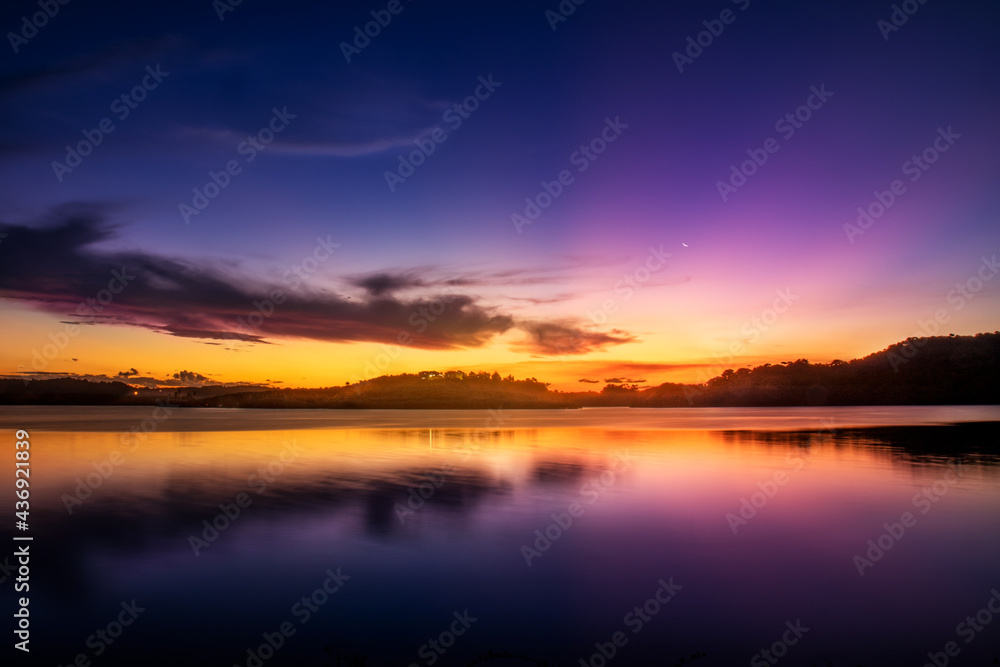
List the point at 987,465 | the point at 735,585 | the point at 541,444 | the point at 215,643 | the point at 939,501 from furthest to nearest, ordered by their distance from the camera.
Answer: the point at 541,444, the point at 987,465, the point at 939,501, the point at 735,585, the point at 215,643

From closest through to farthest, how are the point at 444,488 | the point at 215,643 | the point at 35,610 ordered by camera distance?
the point at 215,643, the point at 35,610, the point at 444,488

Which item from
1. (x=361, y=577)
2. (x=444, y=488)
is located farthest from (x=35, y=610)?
(x=444, y=488)

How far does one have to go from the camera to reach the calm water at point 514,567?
955 cm

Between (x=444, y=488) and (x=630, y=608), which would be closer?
(x=630, y=608)

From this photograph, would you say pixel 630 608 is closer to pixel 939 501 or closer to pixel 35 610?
pixel 35 610

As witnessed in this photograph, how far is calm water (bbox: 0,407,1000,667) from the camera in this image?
9547 millimetres

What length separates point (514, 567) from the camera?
546 inches

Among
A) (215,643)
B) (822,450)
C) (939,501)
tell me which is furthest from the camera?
(822,450)

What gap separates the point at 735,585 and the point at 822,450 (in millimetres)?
32688

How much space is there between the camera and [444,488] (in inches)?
971

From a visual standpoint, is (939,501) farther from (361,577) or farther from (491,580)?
(361,577)

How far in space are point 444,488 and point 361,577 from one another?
39.2 ft

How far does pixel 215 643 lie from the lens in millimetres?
9438

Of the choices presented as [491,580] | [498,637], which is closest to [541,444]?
[491,580]
